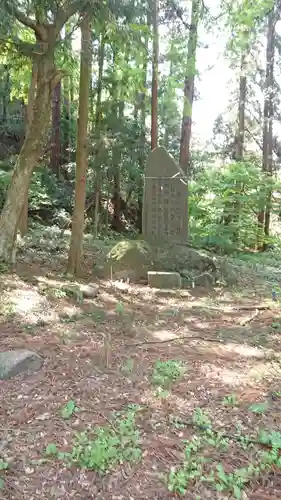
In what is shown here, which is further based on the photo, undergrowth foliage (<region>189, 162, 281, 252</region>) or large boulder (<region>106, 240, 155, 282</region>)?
undergrowth foliage (<region>189, 162, 281, 252</region>)

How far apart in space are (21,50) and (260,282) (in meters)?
6.22

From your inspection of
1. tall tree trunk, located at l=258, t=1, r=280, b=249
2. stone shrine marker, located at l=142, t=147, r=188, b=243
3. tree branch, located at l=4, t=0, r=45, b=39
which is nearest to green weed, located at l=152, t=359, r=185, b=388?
tree branch, located at l=4, t=0, r=45, b=39

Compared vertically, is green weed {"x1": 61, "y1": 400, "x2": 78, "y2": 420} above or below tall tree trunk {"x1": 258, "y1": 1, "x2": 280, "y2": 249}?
below

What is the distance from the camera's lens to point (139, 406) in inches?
123

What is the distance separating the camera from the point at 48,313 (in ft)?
16.8

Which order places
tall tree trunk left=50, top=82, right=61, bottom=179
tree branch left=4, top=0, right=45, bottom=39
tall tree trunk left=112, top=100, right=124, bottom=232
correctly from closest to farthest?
tree branch left=4, top=0, right=45, bottom=39 < tall tree trunk left=112, top=100, right=124, bottom=232 < tall tree trunk left=50, top=82, right=61, bottom=179

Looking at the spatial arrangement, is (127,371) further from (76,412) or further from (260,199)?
(260,199)

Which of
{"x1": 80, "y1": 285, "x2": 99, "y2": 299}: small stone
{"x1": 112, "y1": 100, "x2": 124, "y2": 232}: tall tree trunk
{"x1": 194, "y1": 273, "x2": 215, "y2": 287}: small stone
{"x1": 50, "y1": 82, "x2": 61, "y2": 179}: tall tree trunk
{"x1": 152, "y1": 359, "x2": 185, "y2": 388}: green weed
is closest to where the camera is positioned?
{"x1": 152, "y1": 359, "x2": 185, "y2": 388}: green weed

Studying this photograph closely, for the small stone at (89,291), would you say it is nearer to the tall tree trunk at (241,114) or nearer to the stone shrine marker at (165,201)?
the stone shrine marker at (165,201)

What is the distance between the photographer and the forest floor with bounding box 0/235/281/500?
7.91 ft

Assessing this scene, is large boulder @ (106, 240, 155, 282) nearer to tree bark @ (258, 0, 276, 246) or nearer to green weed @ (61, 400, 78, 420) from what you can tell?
green weed @ (61, 400, 78, 420)

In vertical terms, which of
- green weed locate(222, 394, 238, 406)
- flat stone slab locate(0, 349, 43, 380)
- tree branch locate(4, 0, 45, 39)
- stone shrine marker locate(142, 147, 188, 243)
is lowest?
green weed locate(222, 394, 238, 406)

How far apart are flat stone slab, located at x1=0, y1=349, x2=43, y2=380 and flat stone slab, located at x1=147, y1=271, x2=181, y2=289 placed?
382 centimetres

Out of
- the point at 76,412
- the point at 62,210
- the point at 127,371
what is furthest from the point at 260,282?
the point at 62,210
